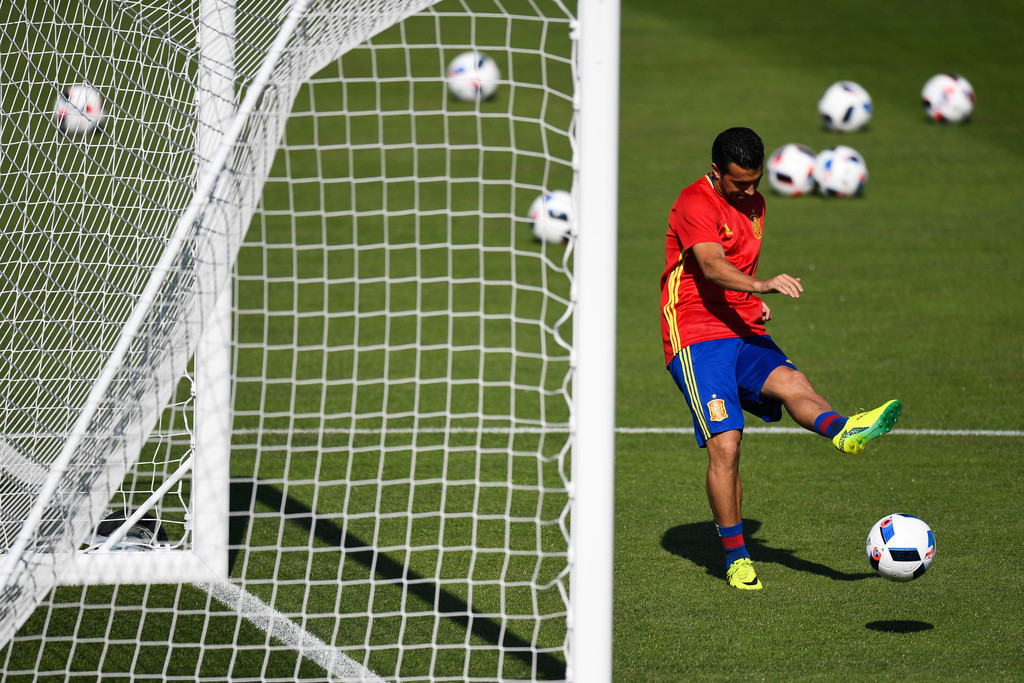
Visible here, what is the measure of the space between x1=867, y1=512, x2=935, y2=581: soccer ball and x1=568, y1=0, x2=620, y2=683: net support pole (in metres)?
2.05

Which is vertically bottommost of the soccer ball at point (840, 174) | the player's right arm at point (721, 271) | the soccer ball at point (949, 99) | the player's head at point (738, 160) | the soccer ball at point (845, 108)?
the player's right arm at point (721, 271)

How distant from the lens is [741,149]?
17.5 feet

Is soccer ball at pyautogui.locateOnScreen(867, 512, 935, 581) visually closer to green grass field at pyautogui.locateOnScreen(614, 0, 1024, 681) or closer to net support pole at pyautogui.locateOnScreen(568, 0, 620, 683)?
green grass field at pyautogui.locateOnScreen(614, 0, 1024, 681)

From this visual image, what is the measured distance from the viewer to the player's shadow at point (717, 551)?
18.9 feet

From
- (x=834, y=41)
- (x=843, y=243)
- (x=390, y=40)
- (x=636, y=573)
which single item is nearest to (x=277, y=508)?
(x=636, y=573)

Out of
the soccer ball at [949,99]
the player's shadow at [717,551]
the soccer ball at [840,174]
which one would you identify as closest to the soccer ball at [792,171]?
the soccer ball at [840,174]

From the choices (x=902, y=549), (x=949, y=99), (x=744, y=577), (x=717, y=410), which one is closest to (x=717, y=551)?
(x=744, y=577)

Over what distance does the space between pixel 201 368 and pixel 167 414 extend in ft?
5.71

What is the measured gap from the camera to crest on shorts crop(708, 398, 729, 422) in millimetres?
5508

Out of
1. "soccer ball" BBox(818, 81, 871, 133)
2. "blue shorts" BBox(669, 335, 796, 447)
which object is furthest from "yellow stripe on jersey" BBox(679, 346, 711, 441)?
"soccer ball" BBox(818, 81, 871, 133)

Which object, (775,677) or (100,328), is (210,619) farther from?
(775,677)

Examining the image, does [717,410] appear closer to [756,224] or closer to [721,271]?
[721,271]

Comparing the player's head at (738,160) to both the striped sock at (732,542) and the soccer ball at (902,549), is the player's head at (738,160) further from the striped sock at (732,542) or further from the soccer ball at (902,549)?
the soccer ball at (902,549)

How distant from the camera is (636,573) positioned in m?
5.75
